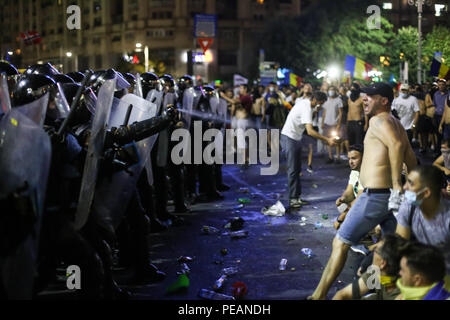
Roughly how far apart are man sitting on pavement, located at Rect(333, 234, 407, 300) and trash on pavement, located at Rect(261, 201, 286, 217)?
4551mm

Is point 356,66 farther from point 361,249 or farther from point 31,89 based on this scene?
point 31,89

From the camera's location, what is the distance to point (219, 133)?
1111cm

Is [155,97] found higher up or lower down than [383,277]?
higher up

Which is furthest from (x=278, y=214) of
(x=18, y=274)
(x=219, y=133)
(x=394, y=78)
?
(x=394, y=78)

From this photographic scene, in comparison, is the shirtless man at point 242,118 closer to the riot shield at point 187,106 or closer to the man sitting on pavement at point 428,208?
the riot shield at point 187,106

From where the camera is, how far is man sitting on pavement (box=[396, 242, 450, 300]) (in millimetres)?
3748

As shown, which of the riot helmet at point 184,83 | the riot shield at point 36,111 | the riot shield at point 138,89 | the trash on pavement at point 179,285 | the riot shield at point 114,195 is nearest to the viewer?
the riot shield at point 36,111

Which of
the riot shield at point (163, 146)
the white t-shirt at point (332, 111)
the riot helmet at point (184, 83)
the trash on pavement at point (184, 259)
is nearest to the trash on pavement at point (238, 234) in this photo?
the trash on pavement at point (184, 259)

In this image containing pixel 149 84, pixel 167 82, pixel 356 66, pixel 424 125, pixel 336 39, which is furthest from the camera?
pixel 336 39

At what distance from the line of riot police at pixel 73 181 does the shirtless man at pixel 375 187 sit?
1858mm

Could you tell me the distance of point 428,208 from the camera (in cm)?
409

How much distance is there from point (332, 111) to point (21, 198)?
502 inches

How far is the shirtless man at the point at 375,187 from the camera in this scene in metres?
4.80

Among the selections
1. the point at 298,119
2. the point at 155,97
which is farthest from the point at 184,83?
the point at 155,97
